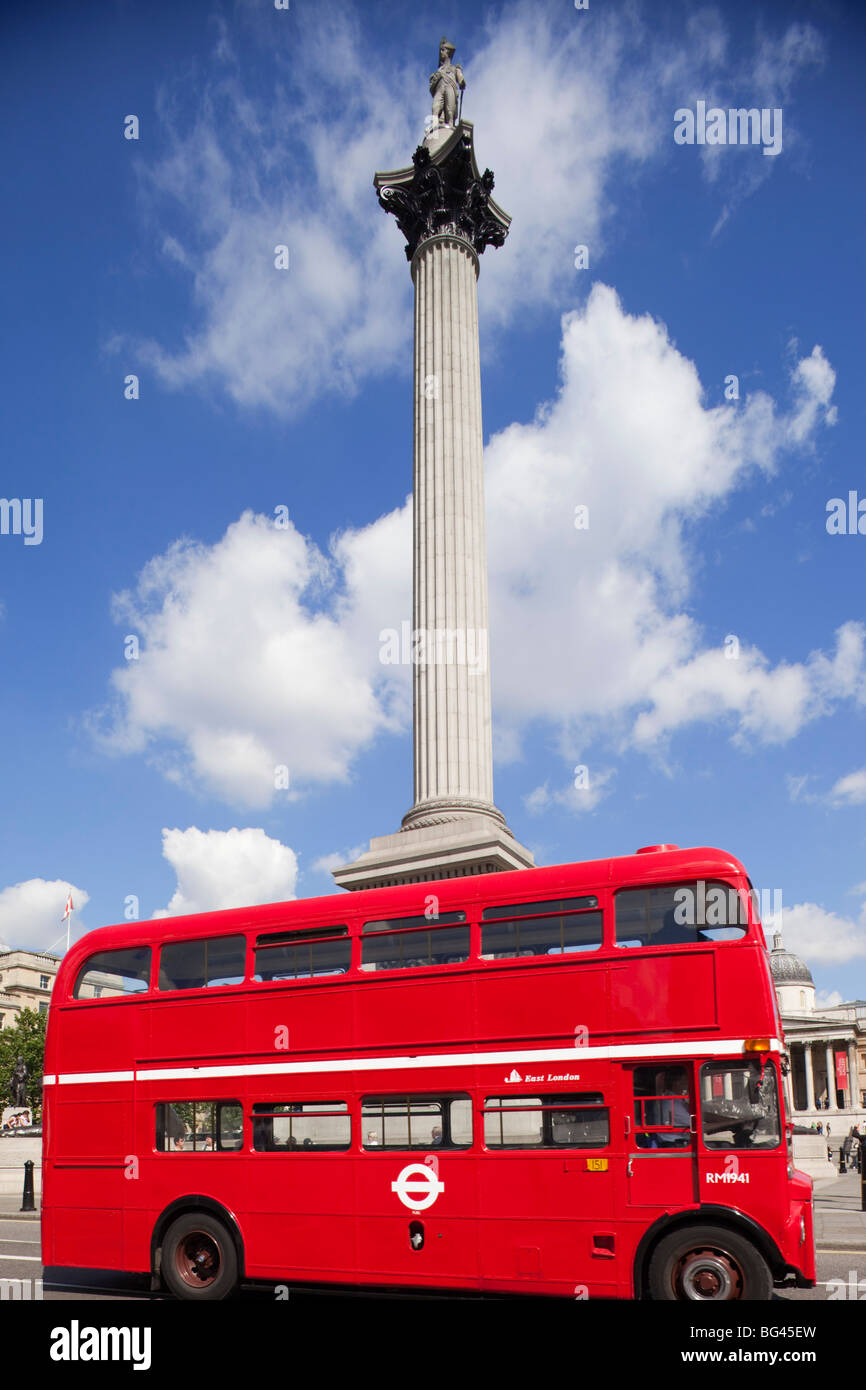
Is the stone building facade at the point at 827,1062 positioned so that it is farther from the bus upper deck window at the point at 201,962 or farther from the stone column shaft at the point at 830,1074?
the bus upper deck window at the point at 201,962

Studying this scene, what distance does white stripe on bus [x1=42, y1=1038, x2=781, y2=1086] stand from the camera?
33.1 feet

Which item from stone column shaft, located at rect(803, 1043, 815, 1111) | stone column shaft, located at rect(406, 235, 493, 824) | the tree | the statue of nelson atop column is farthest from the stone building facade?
the statue of nelson atop column

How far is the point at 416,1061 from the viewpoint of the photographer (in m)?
11.2

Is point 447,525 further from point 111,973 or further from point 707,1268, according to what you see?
point 707,1268

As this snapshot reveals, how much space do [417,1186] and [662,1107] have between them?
2693 millimetres

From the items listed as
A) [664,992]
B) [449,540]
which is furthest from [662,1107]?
[449,540]

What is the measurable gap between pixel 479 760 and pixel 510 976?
2097cm

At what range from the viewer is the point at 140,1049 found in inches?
505

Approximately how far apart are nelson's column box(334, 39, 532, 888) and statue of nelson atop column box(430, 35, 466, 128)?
0.17ft

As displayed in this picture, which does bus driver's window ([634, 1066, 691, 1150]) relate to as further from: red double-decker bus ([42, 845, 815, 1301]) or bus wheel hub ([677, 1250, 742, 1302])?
bus wheel hub ([677, 1250, 742, 1302])

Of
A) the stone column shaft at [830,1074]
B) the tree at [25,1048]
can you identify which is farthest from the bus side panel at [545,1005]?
the stone column shaft at [830,1074]
